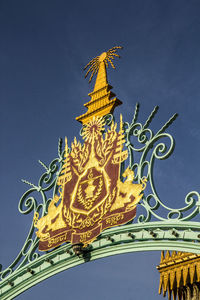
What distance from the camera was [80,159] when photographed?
10438mm

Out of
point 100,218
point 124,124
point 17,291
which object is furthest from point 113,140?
point 17,291

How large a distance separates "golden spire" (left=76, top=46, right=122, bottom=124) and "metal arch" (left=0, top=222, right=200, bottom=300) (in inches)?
84.9

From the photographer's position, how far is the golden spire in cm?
1048

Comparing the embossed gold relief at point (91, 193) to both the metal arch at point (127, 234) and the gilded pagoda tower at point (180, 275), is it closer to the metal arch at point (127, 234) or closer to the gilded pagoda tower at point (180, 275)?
the metal arch at point (127, 234)

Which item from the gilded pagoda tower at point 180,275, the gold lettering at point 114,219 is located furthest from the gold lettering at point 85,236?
the gilded pagoda tower at point 180,275

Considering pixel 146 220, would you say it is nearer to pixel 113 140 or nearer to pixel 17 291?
pixel 113 140

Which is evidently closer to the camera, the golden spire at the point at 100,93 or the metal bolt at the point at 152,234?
the metal bolt at the point at 152,234

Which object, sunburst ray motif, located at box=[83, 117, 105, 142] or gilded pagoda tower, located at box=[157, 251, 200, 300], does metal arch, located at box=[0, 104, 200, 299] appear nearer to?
sunburst ray motif, located at box=[83, 117, 105, 142]

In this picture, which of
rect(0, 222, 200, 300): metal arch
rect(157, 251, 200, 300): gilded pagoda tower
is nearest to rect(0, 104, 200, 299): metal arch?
rect(0, 222, 200, 300): metal arch

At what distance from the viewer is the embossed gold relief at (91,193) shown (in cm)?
945

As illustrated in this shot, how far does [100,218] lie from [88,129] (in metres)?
1.71

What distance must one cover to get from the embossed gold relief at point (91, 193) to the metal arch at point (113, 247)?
0.16m

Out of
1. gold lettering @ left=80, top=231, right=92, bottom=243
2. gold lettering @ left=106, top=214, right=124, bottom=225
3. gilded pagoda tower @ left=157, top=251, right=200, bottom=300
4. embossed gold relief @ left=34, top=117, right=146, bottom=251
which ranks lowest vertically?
gold lettering @ left=80, top=231, right=92, bottom=243

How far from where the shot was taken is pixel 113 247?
9.26 m
